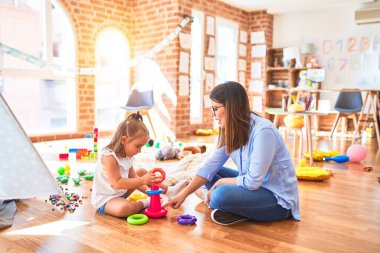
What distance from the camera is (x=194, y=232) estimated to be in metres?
1.66

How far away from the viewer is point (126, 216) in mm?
1821

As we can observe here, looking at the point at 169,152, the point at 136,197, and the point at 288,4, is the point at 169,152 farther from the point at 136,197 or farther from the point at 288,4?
the point at 288,4

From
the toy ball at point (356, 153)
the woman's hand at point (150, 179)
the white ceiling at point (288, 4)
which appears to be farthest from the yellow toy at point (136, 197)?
the white ceiling at point (288, 4)

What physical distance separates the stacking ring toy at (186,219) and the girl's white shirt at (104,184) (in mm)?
349

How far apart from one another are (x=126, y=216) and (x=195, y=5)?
4.37 m

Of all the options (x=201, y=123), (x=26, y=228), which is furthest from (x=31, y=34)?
(x=26, y=228)

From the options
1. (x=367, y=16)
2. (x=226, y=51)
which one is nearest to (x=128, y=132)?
(x=226, y=51)

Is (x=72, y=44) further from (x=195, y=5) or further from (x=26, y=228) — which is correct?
(x=26, y=228)

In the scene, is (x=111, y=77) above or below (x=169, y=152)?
above

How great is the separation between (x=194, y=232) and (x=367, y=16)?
551cm

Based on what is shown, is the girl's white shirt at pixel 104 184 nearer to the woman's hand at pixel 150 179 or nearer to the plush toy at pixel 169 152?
the woman's hand at pixel 150 179

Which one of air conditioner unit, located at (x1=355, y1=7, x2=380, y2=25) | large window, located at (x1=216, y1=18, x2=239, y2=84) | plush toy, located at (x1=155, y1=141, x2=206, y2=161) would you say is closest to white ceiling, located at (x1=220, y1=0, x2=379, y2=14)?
air conditioner unit, located at (x1=355, y1=7, x2=380, y2=25)

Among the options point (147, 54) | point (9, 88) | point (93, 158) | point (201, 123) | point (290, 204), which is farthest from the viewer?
point (201, 123)

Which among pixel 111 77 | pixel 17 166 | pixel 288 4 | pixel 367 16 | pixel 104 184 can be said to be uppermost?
pixel 288 4
